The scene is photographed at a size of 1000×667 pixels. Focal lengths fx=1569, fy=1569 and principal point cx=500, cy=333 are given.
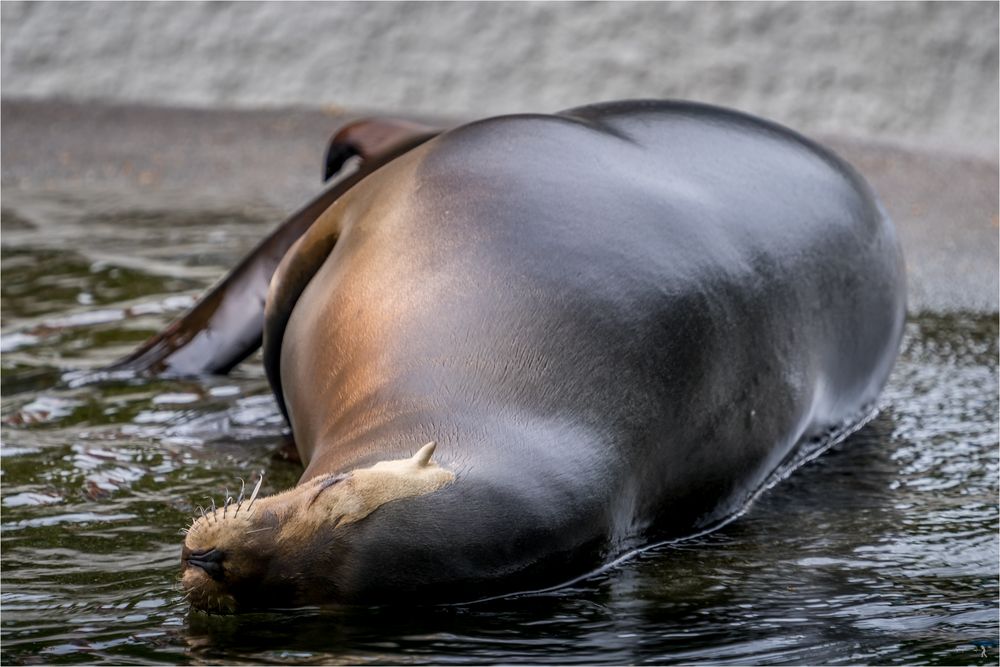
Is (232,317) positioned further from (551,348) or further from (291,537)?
(291,537)

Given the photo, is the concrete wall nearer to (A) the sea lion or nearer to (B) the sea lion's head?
(A) the sea lion

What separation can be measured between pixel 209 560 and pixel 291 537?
0.13 meters

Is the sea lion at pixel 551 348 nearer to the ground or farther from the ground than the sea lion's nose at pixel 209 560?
farther from the ground

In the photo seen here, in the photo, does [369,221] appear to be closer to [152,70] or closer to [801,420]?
[801,420]

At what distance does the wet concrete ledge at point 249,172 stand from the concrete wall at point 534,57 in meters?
0.37

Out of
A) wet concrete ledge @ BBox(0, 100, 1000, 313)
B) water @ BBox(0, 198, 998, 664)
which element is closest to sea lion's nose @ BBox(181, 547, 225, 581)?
water @ BBox(0, 198, 998, 664)

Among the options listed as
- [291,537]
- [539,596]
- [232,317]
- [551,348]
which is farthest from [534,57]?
[291,537]

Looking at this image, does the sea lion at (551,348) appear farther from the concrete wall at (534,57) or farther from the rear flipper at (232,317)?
the concrete wall at (534,57)

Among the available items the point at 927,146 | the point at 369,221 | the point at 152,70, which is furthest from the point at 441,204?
the point at 152,70

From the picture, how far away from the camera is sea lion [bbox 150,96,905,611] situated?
2.30 metres

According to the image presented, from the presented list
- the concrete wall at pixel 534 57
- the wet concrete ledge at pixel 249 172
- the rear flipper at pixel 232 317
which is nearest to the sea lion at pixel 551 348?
the rear flipper at pixel 232 317

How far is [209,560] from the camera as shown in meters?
2.28

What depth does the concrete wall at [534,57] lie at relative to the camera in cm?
955

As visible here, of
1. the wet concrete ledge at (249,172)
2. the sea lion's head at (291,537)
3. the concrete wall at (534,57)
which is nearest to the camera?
the sea lion's head at (291,537)
